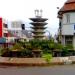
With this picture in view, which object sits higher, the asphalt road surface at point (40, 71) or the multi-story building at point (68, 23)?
the multi-story building at point (68, 23)

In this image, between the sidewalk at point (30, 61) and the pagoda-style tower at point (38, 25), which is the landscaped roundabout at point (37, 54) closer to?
the sidewalk at point (30, 61)

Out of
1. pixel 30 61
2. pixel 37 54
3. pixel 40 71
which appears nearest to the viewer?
pixel 40 71

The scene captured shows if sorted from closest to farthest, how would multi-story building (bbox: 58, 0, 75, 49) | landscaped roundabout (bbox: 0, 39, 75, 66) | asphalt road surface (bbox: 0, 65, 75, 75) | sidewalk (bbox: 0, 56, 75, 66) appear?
asphalt road surface (bbox: 0, 65, 75, 75) < sidewalk (bbox: 0, 56, 75, 66) < landscaped roundabout (bbox: 0, 39, 75, 66) < multi-story building (bbox: 58, 0, 75, 49)

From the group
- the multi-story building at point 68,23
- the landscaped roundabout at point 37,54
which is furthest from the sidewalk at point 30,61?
the multi-story building at point 68,23

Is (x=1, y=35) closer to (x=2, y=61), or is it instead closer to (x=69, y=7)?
(x=69, y=7)

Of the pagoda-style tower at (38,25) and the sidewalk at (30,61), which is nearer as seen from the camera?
the sidewalk at (30,61)

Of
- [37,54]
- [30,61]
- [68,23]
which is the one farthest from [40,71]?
[68,23]

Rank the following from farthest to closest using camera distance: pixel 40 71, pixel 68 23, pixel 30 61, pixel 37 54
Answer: pixel 68 23, pixel 37 54, pixel 30 61, pixel 40 71

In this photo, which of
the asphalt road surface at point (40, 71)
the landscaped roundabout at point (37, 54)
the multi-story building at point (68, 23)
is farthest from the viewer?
the multi-story building at point (68, 23)

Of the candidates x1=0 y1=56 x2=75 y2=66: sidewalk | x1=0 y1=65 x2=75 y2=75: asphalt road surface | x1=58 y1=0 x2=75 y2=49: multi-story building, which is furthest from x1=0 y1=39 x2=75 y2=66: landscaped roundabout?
x1=58 y1=0 x2=75 y2=49: multi-story building

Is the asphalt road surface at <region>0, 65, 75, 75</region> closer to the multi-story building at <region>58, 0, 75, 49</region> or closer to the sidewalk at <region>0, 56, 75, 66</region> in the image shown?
the sidewalk at <region>0, 56, 75, 66</region>

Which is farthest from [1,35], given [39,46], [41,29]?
[39,46]

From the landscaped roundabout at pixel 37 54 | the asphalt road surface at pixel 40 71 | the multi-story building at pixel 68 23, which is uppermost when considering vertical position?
the multi-story building at pixel 68 23

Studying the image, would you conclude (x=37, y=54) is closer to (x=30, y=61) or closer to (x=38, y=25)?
(x=30, y=61)
